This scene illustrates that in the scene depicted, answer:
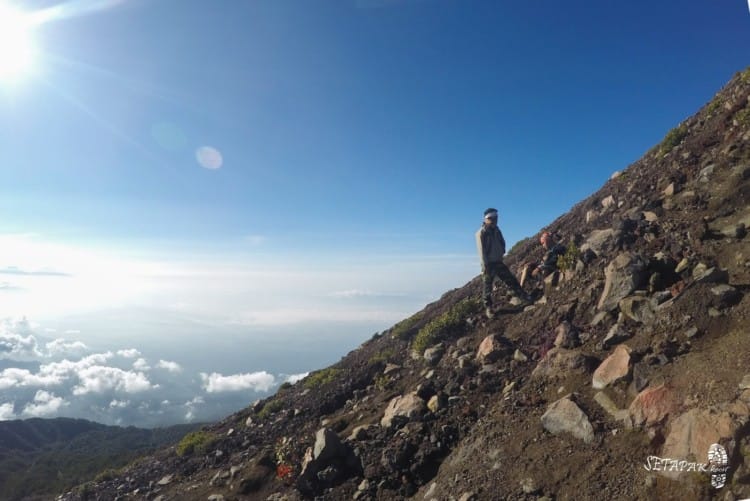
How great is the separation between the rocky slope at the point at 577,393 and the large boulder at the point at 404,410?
62 millimetres

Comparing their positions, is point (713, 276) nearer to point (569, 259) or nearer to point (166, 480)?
point (569, 259)

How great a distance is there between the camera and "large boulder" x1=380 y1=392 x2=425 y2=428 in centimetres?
1103

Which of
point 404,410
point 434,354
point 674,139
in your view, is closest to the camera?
point 404,410

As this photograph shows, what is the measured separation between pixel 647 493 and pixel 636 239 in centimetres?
889

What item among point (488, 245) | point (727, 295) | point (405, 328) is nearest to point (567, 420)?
point (727, 295)

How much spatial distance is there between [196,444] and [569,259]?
56.5ft

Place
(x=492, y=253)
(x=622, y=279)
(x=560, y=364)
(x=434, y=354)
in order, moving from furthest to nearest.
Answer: (x=492, y=253) → (x=434, y=354) → (x=622, y=279) → (x=560, y=364)

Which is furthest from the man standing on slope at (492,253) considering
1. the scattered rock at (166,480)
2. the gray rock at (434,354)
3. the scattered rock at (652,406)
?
the scattered rock at (166,480)

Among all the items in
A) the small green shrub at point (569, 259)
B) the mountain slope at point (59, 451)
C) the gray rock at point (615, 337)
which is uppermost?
the small green shrub at point (569, 259)

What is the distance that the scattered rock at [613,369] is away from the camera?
791 centimetres

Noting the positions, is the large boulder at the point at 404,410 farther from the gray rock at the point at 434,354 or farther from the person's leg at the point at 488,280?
the person's leg at the point at 488,280

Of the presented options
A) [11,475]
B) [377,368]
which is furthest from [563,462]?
[11,475]

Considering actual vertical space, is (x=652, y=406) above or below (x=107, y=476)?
above

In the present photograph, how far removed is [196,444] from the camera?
18188mm
